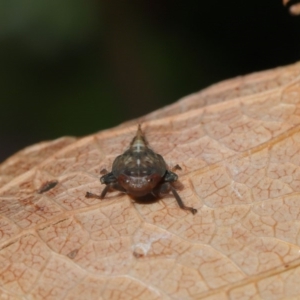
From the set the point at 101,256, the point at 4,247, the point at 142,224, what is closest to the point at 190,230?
the point at 142,224

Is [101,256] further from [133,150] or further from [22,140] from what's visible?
[22,140]

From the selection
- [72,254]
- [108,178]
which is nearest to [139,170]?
[108,178]

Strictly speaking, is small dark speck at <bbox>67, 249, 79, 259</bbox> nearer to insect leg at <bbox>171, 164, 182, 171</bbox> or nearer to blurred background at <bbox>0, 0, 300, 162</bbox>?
insect leg at <bbox>171, 164, 182, 171</bbox>

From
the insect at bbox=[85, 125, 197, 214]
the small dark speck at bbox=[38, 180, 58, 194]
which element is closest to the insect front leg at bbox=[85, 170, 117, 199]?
the insect at bbox=[85, 125, 197, 214]

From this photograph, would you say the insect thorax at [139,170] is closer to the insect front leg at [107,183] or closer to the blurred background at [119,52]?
the insect front leg at [107,183]

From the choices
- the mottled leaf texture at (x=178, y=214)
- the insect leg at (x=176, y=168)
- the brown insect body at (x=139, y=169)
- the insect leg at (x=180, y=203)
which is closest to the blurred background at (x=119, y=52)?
the mottled leaf texture at (x=178, y=214)

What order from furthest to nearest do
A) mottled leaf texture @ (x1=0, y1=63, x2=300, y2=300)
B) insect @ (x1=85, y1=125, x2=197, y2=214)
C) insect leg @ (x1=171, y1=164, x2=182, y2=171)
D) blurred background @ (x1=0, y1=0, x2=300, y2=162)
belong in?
blurred background @ (x1=0, y1=0, x2=300, y2=162) < insect leg @ (x1=171, y1=164, x2=182, y2=171) < insect @ (x1=85, y1=125, x2=197, y2=214) < mottled leaf texture @ (x1=0, y1=63, x2=300, y2=300)

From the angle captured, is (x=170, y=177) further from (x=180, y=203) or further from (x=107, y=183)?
(x=107, y=183)
